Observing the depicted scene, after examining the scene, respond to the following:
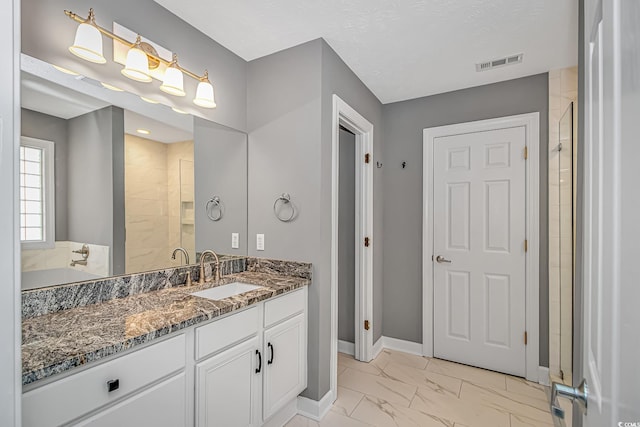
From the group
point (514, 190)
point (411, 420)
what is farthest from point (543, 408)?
point (514, 190)

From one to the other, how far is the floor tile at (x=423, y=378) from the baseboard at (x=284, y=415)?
0.90m

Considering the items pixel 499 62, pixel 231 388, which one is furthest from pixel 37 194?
pixel 499 62

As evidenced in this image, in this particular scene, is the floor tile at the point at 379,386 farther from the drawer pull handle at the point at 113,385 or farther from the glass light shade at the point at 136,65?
the glass light shade at the point at 136,65

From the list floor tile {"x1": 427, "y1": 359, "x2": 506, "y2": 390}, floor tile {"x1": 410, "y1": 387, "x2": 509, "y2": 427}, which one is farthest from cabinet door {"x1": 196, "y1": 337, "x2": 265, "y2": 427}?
floor tile {"x1": 427, "y1": 359, "x2": 506, "y2": 390}

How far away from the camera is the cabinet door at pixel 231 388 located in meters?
1.36

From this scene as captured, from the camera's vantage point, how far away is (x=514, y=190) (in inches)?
104

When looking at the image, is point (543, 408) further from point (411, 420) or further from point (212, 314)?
point (212, 314)

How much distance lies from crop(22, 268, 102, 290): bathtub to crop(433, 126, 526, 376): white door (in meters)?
2.75

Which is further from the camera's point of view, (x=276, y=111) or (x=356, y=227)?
(x=356, y=227)

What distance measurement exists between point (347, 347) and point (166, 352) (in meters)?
2.19

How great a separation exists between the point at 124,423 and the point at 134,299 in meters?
0.64

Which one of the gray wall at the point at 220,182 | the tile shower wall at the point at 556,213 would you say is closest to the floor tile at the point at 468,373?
the tile shower wall at the point at 556,213

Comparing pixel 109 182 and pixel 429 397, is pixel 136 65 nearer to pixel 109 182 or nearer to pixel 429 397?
pixel 109 182

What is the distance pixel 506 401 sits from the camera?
2.26 meters
